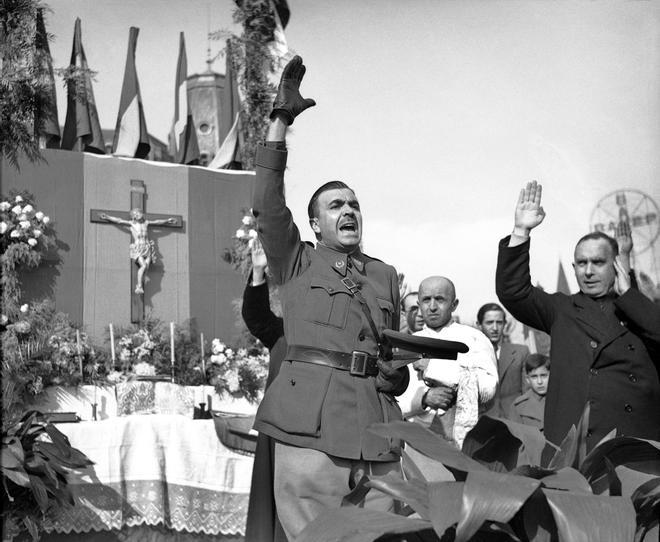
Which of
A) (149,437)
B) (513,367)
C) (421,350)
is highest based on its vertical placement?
(421,350)

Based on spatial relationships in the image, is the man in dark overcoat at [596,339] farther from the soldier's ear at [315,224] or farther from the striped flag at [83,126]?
the striped flag at [83,126]

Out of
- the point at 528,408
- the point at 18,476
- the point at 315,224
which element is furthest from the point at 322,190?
the point at 528,408

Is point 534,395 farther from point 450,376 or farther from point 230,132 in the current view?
point 230,132

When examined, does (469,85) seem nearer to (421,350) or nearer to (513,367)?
(513,367)

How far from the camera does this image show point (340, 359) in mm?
2285

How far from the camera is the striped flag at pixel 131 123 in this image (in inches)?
434

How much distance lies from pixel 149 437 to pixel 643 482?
3.72 metres

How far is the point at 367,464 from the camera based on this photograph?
2.21 metres

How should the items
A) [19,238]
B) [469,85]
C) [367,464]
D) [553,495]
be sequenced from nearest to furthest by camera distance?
[553,495] < [367,464] < [469,85] < [19,238]

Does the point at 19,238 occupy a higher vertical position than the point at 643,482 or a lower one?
higher

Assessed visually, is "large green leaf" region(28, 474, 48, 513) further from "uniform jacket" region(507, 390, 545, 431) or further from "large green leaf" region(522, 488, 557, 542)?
"large green leaf" region(522, 488, 557, 542)

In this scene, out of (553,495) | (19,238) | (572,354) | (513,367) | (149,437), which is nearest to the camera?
(553,495)

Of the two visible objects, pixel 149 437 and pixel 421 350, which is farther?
pixel 149 437

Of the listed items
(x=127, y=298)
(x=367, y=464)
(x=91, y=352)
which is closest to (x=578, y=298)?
(x=367, y=464)
